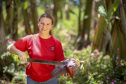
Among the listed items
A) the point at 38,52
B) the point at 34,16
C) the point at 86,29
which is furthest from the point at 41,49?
the point at 86,29

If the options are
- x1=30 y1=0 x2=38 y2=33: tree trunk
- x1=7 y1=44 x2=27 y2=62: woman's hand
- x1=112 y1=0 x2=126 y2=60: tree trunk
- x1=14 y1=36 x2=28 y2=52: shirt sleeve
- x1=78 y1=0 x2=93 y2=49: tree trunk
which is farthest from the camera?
x1=78 y1=0 x2=93 y2=49: tree trunk

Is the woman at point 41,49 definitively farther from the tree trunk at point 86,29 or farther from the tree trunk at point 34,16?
the tree trunk at point 86,29

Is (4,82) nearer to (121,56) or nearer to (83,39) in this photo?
(121,56)

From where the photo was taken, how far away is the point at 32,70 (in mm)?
2146

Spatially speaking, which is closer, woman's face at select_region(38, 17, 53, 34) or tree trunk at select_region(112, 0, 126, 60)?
woman's face at select_region(38, 17, 53, 34)

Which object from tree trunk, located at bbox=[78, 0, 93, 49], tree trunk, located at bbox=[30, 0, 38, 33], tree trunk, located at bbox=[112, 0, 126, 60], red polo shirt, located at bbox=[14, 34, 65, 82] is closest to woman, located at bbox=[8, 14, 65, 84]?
red polo shirt, located at bbox=[14, 34, 65, 82]

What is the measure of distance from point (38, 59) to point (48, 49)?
20 centimetres

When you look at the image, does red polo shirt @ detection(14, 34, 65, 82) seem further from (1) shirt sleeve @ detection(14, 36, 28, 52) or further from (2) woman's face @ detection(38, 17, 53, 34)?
(2) woman's face @ detection(38, 17, 53, 34)

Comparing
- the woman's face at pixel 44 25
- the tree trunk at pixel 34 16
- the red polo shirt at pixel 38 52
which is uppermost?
the tree trunk at pixel 34 16

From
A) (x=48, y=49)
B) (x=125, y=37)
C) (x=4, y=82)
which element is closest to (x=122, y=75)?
(x=125, y=37)

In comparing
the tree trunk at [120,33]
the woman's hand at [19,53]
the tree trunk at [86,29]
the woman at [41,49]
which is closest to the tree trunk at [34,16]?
the tree trunk at [86,29]

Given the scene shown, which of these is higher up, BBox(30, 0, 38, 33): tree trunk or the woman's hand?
BBox(30, 0, 38, 33): tree trunk

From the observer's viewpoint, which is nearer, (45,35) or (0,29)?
(45,35)

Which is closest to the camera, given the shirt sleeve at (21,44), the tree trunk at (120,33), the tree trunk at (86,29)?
the shirt sleeve at (21,44)
